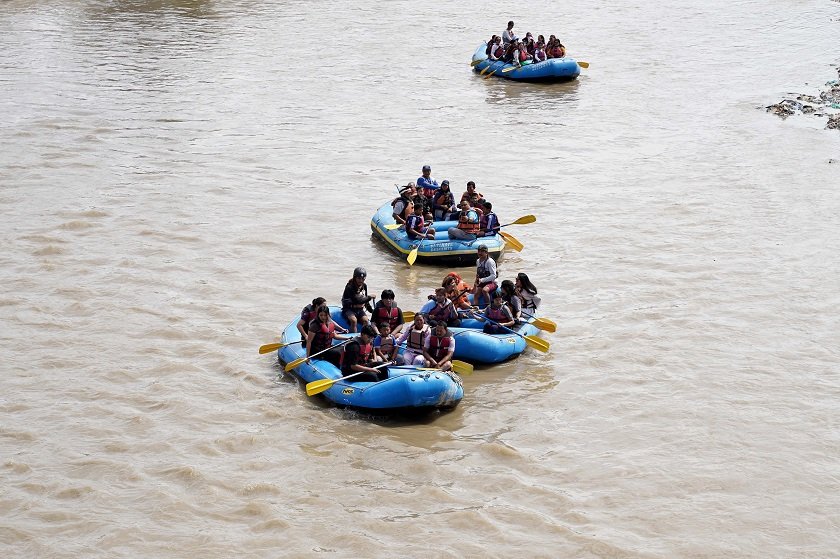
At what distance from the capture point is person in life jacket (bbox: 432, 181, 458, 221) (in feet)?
56.7

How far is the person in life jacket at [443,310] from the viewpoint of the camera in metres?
13.2

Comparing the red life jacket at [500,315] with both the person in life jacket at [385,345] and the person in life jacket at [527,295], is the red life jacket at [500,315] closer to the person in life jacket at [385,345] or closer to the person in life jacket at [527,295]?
the person in life jacket at [527,295]

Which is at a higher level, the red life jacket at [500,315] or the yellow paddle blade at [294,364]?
the red life jacket at [500,315]

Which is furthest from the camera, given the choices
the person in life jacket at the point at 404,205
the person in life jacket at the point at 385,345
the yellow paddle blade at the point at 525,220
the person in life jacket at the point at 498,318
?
the yellow paddle blade at the point at 525,220

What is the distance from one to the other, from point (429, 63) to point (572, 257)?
1479cm

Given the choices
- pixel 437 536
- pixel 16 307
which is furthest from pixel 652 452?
pixel 16 307

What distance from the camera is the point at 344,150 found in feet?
73.3

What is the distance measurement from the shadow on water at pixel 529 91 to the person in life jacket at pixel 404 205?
34.0 ft

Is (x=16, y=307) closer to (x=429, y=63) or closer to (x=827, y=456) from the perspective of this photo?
(x=827, y=456)

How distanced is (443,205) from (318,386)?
6.22 m

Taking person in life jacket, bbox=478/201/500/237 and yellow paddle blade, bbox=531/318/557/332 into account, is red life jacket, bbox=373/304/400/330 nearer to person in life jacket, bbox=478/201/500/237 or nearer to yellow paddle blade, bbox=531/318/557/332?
yellow paddle blade, bbox=531/318/557/332

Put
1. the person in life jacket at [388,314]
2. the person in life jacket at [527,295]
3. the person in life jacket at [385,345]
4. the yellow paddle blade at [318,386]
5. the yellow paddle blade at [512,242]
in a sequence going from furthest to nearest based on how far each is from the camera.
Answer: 1. the yellow paddle blade at [512,242]
2. the person in life jacket at [527,295]
3. the person in life jacket at [388,314]
4. the person in life jacket at [385,345]
5. the yellow paddle blade at [318,386]

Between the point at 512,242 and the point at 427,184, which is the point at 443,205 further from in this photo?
the point at 512,242

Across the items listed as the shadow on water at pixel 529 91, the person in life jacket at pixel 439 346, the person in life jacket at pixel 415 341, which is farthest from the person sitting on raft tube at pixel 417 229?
the shadow on water at pixel 529 91
